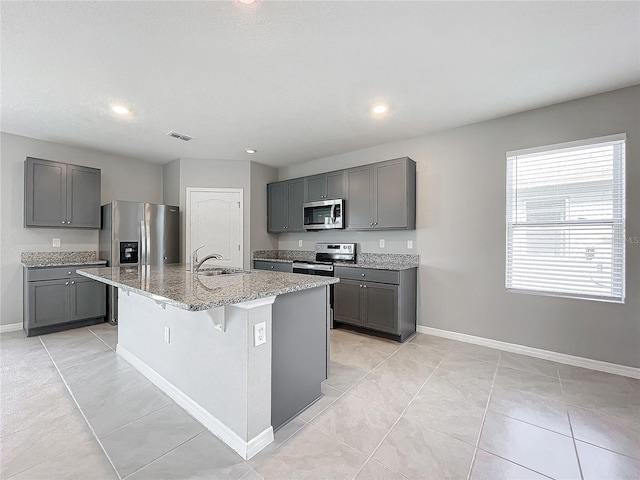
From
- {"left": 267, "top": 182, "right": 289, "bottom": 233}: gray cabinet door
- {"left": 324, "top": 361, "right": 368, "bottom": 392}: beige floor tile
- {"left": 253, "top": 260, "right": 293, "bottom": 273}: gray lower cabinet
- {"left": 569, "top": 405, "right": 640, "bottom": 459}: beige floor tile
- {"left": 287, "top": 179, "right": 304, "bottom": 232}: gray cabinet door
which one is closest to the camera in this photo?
{"left": 569, "top": 405, "right": 640, "bottom": 459}: beige floor tile

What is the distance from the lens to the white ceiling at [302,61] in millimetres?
1761

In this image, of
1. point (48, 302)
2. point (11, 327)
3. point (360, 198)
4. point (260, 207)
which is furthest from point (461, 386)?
point (11, 327)

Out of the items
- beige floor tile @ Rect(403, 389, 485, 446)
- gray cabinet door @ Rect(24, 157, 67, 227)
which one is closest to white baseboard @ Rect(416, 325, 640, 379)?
beige floor tile @ Rect(403, 389, 485, 446)

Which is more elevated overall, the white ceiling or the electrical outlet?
the white ceiling

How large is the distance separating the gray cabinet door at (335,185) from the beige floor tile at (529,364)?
2812 millimetres

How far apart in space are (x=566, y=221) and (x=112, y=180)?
242 inches

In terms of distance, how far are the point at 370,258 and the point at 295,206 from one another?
1.58 m

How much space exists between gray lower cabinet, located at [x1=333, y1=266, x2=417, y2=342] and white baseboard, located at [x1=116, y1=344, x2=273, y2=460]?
6.70 feet

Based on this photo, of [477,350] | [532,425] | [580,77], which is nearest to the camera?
[532,425]

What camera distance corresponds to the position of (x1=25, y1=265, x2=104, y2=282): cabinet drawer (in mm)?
3609

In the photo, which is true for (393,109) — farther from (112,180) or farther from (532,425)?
(112,180)

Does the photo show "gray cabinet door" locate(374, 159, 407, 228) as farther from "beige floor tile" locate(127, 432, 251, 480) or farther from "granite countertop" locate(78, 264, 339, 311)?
"beige floor tile" locate(127, 432, 251, 480)

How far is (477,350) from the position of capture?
3.20 meters

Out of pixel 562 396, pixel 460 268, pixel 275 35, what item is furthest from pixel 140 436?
pixel 460 268
